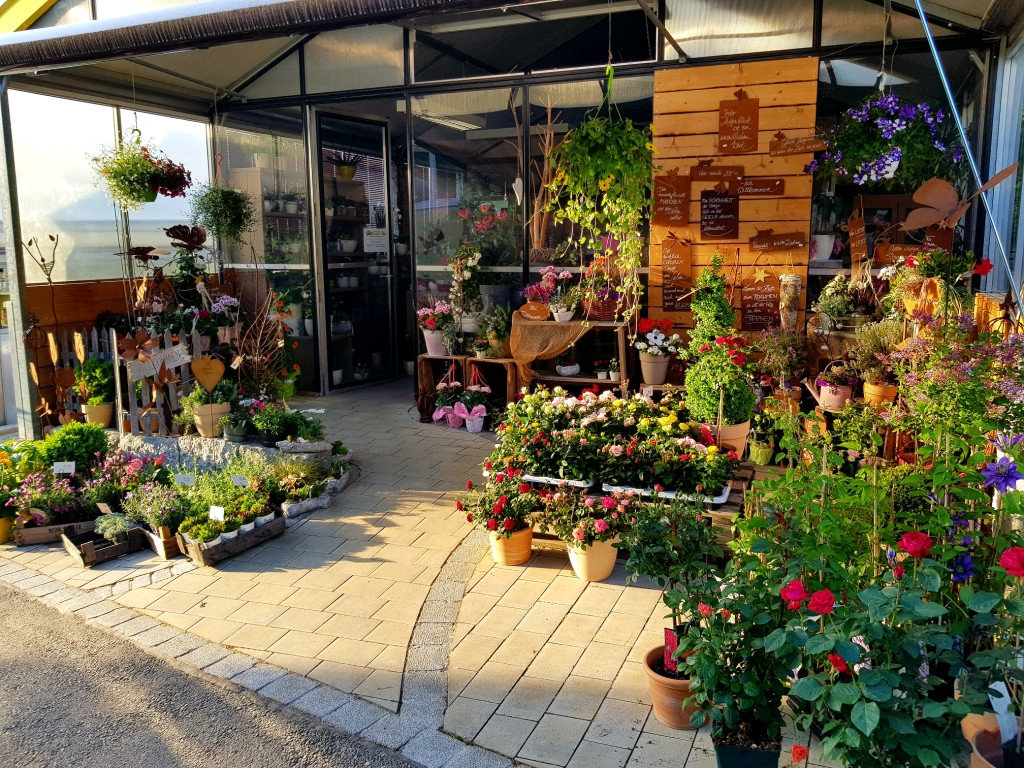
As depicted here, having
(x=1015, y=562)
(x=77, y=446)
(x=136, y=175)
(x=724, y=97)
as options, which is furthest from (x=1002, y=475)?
(x=136, y=175)

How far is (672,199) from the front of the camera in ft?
23.5

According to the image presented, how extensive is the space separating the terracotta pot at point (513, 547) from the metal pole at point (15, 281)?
4.84m

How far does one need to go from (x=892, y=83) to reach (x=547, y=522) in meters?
4.51

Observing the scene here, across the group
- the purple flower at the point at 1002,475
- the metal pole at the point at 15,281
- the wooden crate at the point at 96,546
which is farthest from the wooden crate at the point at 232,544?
the purple flower at the point at 1002,475

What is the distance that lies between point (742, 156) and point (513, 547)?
4.04 meters

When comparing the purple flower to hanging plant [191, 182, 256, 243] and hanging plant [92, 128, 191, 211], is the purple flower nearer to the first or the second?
hanging plant [92, 128, 191, 211]

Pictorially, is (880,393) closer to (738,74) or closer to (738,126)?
(738,126)

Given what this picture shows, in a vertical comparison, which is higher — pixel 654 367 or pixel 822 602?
pixel 654 367

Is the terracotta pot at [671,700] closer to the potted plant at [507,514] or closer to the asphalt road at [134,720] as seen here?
the asphalt road at [134,720]

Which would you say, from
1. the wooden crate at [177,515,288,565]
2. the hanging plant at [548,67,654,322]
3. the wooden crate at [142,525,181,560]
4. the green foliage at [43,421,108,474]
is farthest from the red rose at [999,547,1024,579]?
the green foliage at [43,421,108,474]

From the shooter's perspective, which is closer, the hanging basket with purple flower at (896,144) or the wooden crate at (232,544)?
the wooden crate at (232,544)

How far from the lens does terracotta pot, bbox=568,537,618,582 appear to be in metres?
4.43

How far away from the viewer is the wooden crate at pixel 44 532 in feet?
17.7

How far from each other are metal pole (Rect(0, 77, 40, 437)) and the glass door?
296 cm
